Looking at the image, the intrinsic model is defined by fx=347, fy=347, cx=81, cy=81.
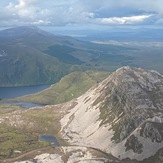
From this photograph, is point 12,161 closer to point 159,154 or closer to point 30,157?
point 30,157

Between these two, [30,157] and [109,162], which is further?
[30,157]

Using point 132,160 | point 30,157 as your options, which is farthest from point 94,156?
point 30,157

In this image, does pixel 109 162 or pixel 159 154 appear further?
pixel 159 154

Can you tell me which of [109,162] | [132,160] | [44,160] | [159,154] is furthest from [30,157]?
[159,154]

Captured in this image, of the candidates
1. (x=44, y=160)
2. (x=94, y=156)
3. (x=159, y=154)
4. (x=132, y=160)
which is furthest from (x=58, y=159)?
(x=159, y=154)

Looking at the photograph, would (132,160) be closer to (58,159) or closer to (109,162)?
(109,162)

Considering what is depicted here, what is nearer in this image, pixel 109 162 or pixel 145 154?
pixel 109 162

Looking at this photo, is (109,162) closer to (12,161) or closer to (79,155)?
(79,155)
